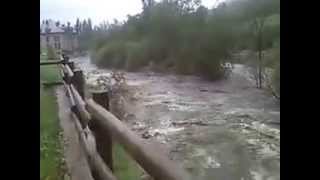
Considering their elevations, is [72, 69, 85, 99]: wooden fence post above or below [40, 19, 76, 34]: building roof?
below

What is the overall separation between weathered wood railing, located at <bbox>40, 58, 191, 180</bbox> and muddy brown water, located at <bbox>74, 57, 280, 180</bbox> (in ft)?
0.10

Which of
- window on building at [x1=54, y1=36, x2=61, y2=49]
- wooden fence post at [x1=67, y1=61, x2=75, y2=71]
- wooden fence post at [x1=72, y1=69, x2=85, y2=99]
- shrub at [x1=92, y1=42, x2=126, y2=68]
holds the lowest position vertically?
wooden fence post at [x1=72, y1=69, x2=85, y2=99]

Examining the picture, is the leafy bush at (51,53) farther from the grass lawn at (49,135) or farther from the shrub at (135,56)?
the shrub at (135,56)

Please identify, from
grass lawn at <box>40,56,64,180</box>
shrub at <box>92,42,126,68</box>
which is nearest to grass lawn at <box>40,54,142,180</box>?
grass lawn at <box>40,56,64,180</box>

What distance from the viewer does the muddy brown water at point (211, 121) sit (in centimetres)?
123

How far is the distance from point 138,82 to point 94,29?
0.19 metres

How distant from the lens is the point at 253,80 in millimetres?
1260

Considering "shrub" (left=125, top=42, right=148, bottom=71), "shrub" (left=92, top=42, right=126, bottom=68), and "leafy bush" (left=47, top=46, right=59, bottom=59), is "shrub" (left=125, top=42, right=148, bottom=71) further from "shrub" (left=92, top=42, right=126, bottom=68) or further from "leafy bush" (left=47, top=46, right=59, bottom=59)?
"leafy bush" (left=47, top=46, right=59, bottom=59)

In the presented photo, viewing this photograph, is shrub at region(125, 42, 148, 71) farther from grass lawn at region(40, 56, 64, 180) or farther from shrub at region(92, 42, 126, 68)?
grass lawn at region(40, 56, 64, 180)

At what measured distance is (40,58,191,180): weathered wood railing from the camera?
3.99 ft

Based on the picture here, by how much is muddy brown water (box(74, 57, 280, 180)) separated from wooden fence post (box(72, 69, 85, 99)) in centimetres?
2

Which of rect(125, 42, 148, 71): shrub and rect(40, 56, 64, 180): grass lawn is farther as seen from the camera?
rect(125, 42, 148, 71): shrub
